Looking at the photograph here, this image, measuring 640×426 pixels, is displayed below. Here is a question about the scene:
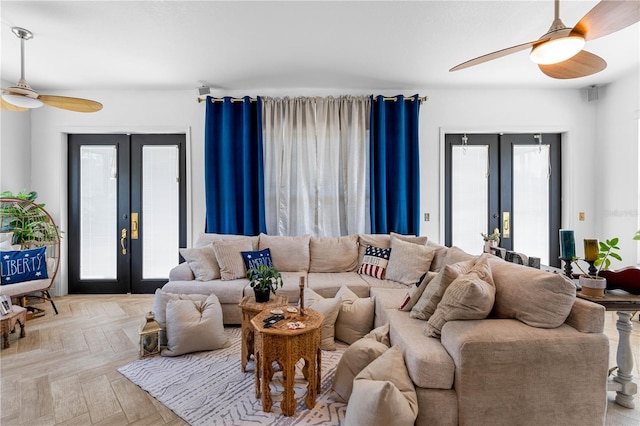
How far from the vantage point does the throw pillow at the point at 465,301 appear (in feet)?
5.47

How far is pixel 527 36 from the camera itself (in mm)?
2770

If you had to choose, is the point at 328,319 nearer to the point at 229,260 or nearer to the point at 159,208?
the point at 229,260

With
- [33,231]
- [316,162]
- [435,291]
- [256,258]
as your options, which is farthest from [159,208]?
[435,291]

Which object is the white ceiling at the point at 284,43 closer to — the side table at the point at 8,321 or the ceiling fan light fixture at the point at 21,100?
the ceiling fan light fixture at the point at 21,100

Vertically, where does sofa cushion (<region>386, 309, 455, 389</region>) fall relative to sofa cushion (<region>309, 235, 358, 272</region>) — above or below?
below

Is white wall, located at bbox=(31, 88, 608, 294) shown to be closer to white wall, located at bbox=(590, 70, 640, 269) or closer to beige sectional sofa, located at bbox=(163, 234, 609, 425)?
white wall, located at bbox=(590, 70, 640, 269)

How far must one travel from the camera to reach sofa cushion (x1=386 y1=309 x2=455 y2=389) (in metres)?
1.53

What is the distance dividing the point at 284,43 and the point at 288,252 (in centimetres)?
222

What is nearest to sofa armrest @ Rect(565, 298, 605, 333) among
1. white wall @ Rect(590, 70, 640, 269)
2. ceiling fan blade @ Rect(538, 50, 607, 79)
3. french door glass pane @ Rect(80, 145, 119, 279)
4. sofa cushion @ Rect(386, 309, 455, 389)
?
sofa cushion @ Rect(386, 309, 455, 389)

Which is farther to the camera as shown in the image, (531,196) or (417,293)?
(531,196)

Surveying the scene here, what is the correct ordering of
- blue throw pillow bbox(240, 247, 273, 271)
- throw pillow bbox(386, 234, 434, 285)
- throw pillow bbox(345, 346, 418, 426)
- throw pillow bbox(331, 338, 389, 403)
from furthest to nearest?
blue throw pillow bbox(240, 247, 273, 271) < throw pillow bbox(386, 234, 434, 285) < throw pillow bbox(331, 338, 389, 403) < throw pillow bbox(345, 346, 418, 426)

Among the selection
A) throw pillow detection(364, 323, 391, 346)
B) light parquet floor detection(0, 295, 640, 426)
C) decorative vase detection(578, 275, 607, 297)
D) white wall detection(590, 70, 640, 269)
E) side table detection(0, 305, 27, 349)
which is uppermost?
white wall detection(590, 70, 640, 269)

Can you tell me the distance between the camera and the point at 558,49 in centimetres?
169

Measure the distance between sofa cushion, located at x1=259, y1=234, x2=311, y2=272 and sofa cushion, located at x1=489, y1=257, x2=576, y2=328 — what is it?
2.16 m
